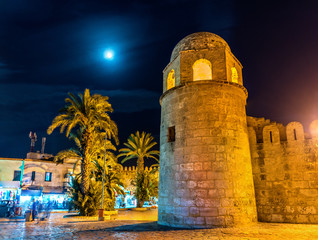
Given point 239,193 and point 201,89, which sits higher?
point 201,89

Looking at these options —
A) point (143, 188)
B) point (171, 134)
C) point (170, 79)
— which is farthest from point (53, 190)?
point (171, 134)

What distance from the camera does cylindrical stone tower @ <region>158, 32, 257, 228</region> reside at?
10484 mm

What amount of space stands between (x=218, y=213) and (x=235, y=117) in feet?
14.2

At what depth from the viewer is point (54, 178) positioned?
1305 inches

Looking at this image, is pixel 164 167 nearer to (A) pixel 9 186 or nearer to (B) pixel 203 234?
(B) pixel 203 234

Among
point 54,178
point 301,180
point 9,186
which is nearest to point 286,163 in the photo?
point 301,180

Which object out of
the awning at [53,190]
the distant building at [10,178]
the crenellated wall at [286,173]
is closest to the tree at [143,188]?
the awning at [53,190]

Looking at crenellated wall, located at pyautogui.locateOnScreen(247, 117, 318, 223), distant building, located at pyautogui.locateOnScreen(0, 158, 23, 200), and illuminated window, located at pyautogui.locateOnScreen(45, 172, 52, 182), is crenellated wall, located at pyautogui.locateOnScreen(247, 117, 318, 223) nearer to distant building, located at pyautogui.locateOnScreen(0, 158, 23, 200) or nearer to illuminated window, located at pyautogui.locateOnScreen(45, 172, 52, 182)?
illuminated window, located at pyautogui.locateOnScreen(45, 172, 52, 182)

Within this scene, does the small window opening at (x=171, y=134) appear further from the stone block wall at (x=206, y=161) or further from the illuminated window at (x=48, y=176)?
the illuminated window at (x=48, y=176)

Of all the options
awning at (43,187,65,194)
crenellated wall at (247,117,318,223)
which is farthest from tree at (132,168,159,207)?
crenellated wall at (247,117,318,223)

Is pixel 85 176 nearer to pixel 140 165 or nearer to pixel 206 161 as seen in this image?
pixel 140 165

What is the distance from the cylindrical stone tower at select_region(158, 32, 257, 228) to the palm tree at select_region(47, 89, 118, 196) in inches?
294

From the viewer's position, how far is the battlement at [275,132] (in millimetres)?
11789

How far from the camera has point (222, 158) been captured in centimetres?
1087
